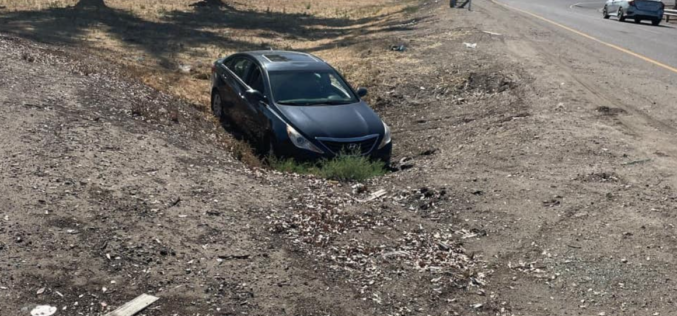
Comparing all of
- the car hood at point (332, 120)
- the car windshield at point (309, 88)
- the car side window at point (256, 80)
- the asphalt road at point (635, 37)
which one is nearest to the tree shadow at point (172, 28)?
the asphalt road at point (635, 37)

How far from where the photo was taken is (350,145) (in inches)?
443

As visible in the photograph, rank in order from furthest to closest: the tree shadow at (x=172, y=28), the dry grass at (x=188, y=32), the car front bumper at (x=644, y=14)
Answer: the car front bumper at (x=644, y=14) < the tree shadow at (x=172, y=28) < the dry grass at (x=188, y=32)

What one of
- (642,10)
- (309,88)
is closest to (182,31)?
(309,88)

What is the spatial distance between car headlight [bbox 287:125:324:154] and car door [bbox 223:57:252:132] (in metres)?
1.82

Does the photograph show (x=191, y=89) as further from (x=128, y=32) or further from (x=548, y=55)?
(x=128, y=32)

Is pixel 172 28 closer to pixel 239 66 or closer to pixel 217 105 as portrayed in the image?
pixel 217 105

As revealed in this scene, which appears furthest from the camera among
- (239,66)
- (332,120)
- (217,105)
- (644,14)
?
(644,14)

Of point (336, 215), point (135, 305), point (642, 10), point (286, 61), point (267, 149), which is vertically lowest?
point (642, 10)

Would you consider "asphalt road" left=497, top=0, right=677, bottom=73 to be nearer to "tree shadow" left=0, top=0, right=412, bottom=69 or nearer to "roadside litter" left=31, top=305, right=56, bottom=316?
"tree shadow" left=0, top=0, right=412, bottom=69

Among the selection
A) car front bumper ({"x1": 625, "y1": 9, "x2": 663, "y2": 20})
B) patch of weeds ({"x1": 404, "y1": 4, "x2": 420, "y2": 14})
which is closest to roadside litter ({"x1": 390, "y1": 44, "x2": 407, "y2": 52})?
patch of weeds ({"x1": 404, "y1": 4, "x2": 420, "y2": 14})

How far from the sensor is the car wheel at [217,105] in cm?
1452

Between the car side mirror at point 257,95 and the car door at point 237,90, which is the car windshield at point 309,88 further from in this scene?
the car door at point 237,90

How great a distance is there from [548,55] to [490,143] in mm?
8520

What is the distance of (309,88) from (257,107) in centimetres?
93
